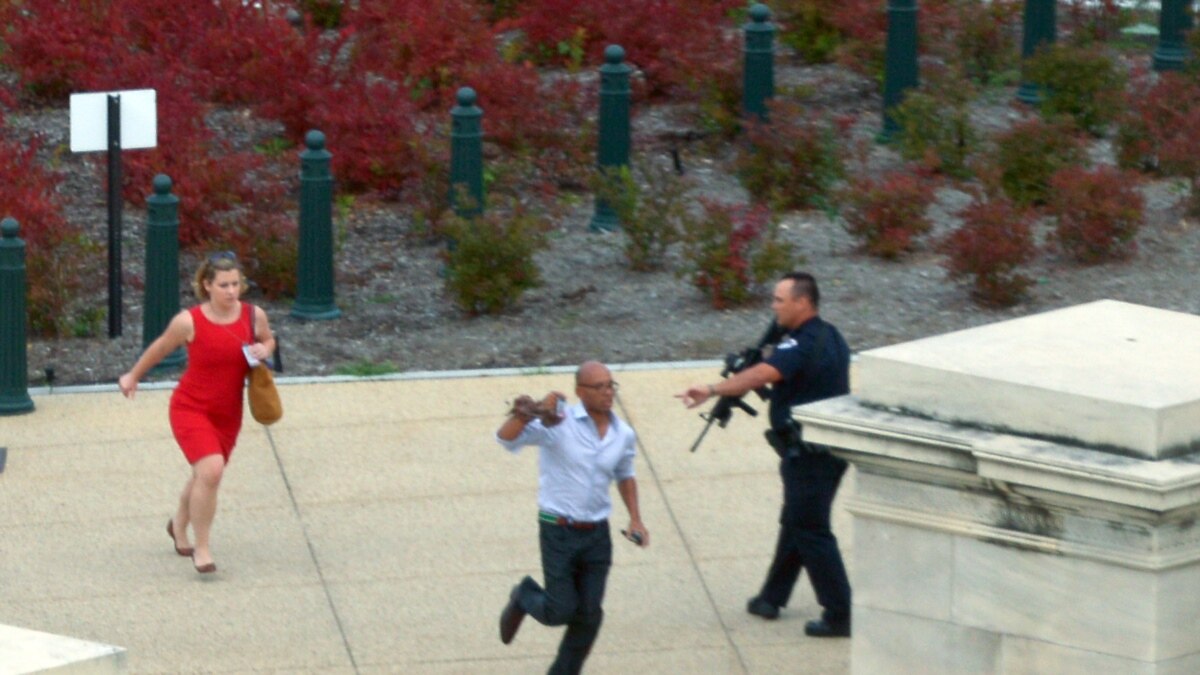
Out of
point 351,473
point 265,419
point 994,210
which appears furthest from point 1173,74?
point 265,419

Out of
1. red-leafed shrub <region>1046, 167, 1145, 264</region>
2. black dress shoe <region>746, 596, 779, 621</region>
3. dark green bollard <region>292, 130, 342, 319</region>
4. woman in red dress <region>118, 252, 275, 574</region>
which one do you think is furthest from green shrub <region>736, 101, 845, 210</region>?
woman in red dress <region>118, 252, 275, 574</region>

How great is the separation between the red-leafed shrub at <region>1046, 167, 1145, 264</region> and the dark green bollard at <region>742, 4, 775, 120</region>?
2.43 meters

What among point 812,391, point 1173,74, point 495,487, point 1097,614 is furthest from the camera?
point 1173,74

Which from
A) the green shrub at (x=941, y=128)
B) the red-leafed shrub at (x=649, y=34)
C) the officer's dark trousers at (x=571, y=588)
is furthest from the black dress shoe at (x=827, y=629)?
the red-leafed shrub at (x=649, y=34)

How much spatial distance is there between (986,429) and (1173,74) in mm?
9341

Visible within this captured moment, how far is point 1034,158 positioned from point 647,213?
2675 millimetres

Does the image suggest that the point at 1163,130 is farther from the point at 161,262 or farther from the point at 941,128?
the point at 161,262

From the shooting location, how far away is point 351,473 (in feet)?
33.1

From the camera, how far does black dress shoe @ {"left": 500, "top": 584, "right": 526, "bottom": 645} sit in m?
7.79

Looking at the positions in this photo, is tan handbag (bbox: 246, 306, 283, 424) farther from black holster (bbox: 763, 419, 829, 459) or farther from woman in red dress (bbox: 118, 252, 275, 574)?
black holster (bbox: 763, 419, 829, 459)

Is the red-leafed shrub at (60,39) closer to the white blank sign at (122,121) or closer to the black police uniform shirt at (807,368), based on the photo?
the white blank sign at (122,121)

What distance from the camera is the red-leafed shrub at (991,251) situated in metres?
12.4

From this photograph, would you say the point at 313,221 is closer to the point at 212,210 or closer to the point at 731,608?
the point at 212,210

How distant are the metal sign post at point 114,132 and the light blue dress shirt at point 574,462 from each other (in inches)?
200
